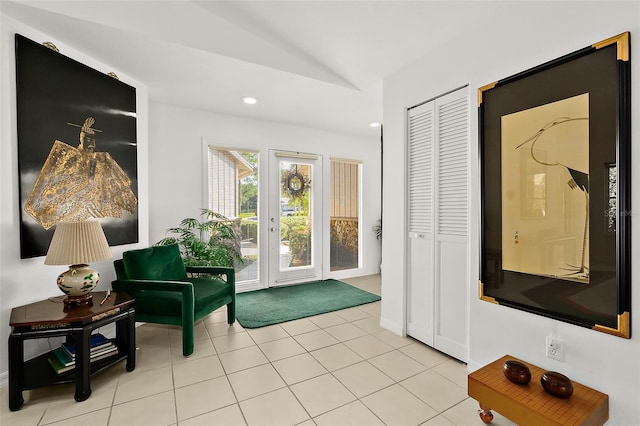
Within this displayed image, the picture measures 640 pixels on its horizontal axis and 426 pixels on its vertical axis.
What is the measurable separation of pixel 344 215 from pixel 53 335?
3994mm

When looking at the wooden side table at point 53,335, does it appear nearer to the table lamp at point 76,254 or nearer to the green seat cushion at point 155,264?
the table lamp at point 76,254

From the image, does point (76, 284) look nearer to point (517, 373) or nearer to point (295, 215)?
point (517, 373)

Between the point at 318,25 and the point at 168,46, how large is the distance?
1218 millimetres

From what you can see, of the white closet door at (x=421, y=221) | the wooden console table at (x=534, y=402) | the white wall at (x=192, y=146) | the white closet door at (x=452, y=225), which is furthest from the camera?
the white wall at (x=192, y=146)

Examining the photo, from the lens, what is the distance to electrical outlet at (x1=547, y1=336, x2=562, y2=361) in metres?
1.68

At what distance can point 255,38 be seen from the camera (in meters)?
2.48

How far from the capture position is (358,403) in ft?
6.08

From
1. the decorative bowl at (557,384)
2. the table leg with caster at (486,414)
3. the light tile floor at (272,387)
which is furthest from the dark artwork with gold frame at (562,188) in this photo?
the light tile floor at (272,387)

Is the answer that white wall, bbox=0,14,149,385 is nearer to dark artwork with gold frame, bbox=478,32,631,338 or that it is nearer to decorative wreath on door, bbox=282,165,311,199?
decorative wreath on door, bbox=282,165,311,199

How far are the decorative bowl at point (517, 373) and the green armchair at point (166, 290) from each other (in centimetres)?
225

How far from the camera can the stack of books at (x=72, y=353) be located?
198cm

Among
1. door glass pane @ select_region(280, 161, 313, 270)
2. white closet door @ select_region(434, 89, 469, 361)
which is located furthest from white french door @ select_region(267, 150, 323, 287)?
white closet door @ select_region(434, 89, 469, 361)

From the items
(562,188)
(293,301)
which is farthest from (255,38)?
(293,301)

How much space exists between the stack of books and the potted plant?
47.8 inches
